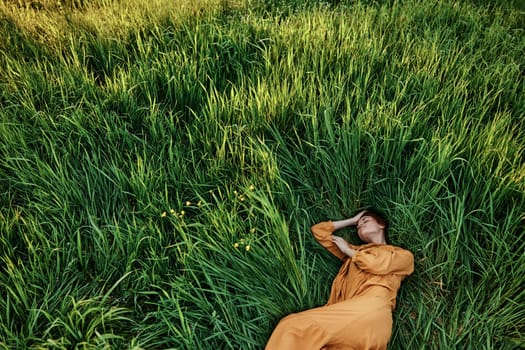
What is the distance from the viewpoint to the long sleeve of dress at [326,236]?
7.51 ft

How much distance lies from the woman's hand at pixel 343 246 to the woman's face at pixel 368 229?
11 cm

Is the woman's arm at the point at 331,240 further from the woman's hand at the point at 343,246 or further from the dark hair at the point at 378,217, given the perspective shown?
the dark hair at the point at 378,217

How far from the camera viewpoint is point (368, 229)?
232 centimetres

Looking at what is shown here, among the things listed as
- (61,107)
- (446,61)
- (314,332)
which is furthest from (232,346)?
(446,61)

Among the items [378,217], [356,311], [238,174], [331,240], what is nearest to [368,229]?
[378,217]

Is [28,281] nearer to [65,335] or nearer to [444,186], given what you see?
[65,335]

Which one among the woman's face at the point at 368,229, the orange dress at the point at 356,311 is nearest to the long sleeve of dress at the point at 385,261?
the orange dress at the point at 356,311

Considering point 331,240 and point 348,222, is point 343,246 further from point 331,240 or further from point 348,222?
point 348,222

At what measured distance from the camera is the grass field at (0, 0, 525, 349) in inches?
79.5

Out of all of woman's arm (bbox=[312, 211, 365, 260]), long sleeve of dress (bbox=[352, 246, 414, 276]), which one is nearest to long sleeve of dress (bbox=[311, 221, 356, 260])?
woman's arm (bbox=[312, 211, 365, 260])

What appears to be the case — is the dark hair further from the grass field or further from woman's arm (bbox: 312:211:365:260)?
woman's arm (bbox: 312:211:365:260)

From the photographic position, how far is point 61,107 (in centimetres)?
281

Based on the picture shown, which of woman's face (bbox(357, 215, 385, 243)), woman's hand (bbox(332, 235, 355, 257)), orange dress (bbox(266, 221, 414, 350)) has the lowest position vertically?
orange dress (bbox(266, 221, 414, 350))

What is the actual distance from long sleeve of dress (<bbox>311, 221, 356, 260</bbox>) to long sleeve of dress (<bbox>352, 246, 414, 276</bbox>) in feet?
0.44
